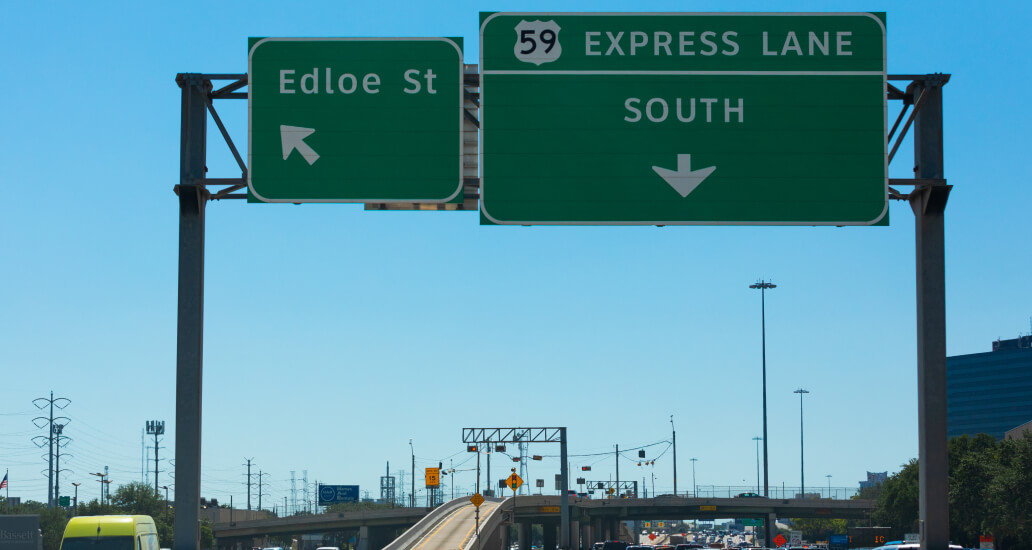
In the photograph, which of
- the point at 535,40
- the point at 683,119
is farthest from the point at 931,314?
the point at 535,40

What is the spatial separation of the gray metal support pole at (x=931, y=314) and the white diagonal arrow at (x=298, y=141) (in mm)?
9703

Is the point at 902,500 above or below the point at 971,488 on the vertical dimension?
below

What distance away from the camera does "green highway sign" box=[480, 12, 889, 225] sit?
1884 cm

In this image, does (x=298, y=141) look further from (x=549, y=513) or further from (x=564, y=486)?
(x=549, y=513)

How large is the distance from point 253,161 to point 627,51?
6.06m

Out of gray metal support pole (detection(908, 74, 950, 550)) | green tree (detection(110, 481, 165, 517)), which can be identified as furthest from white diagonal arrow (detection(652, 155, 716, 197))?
green tree (detection(110, 481, 165, 517))

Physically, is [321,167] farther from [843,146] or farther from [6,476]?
[6,476]

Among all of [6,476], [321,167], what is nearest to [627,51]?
[321,167]

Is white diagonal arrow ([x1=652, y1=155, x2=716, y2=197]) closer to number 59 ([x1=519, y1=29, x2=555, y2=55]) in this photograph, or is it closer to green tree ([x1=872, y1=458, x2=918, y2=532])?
number 59 ([x1=519, y1=29, x2=555, y2=55])

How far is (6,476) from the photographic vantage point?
4033 inches

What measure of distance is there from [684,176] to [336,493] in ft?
522

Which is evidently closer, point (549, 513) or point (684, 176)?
point (684, 176)

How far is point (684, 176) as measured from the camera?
18.8 metres

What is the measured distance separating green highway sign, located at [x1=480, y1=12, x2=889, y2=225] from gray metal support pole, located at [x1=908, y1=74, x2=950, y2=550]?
1111 mm
